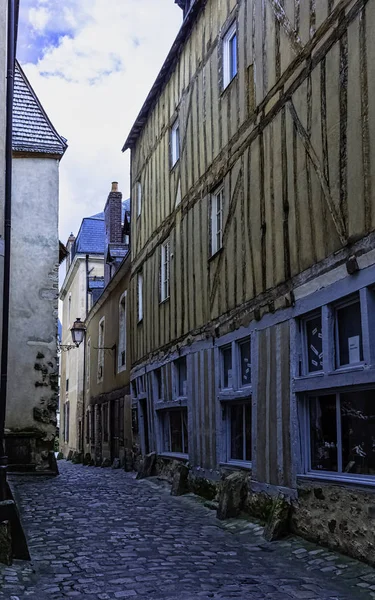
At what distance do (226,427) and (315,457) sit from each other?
8.29 feet

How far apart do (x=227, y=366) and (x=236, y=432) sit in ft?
2.81

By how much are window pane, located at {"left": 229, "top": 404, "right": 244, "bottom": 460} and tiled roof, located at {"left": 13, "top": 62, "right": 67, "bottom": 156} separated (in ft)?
26.8

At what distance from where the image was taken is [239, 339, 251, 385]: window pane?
786cm

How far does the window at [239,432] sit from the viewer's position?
7.91 m

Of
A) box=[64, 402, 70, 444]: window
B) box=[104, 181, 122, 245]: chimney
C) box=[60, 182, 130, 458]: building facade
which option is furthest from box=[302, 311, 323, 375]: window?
box=[64, 402, 70, 444]: window

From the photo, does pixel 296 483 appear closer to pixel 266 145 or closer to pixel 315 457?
pixel 315 457

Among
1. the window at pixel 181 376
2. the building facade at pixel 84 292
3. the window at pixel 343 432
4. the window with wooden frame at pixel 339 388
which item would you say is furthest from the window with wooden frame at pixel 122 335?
the window at pixel 343 432

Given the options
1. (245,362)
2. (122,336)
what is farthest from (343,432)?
(122,336)

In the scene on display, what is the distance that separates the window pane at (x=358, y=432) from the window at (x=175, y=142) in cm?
672

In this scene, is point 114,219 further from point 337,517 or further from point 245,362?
point 337,517

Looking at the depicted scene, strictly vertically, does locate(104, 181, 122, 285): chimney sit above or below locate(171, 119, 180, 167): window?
above

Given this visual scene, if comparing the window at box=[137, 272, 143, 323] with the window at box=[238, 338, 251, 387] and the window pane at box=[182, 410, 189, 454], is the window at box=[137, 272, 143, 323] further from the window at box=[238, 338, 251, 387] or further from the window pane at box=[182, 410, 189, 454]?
the window at box=[238, 338, 251, 387]

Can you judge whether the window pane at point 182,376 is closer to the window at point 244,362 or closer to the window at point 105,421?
the window at point 244,362

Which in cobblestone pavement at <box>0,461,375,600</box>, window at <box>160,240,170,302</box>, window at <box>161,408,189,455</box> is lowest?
cobblestone pavement at <box>0,461,375,600</box>
